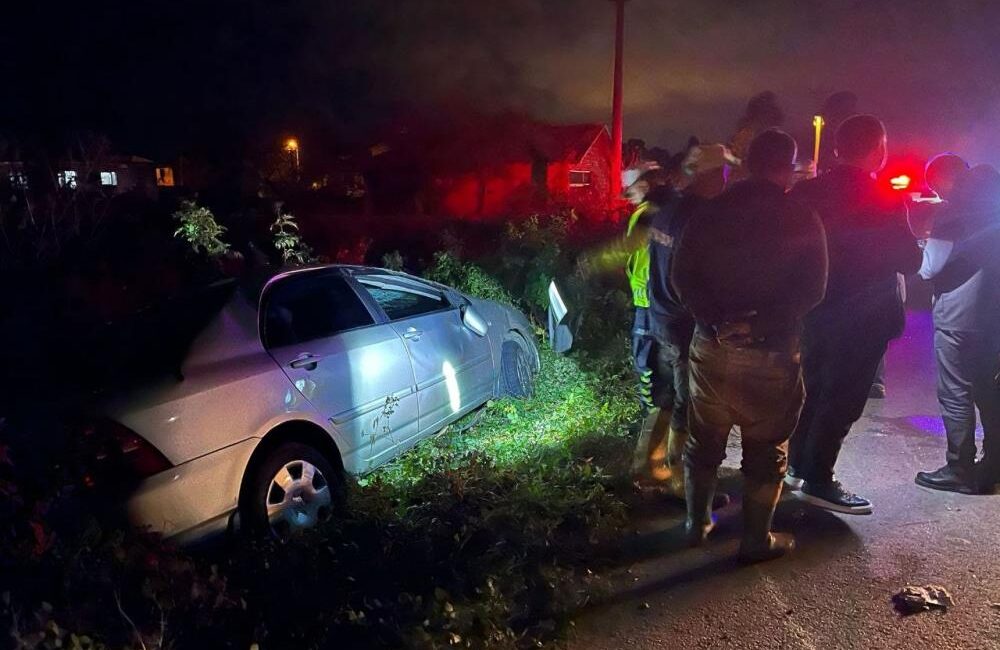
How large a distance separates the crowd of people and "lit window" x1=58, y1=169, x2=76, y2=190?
1228 cm

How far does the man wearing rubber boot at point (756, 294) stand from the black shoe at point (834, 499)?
36.1 inches

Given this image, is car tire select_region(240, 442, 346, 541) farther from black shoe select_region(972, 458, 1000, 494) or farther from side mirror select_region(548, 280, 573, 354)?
black shoe select_region(972, 458, 1000, 494)

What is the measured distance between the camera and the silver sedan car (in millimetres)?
3189

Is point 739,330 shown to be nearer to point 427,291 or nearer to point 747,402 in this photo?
point 747,402

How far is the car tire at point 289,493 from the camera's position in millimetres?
3543

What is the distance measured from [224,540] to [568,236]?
549cm

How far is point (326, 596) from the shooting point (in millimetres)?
2953

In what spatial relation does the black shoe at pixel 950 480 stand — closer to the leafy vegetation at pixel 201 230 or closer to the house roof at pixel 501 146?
the leafy vegetation at pixel 201 230

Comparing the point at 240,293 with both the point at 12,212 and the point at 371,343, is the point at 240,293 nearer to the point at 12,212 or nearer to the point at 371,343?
the point at 371,343

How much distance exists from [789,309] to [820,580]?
125cm

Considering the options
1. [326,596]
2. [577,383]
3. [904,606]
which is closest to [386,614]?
[326,596]

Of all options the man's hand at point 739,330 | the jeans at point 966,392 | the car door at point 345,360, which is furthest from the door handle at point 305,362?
the jeans at point 966,392

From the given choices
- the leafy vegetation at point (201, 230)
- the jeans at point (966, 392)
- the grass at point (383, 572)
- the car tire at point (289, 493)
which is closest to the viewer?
the grass at point (383, 572)

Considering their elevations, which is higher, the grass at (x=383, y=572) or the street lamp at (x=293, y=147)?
the street lamp at (x=293, y=147)
